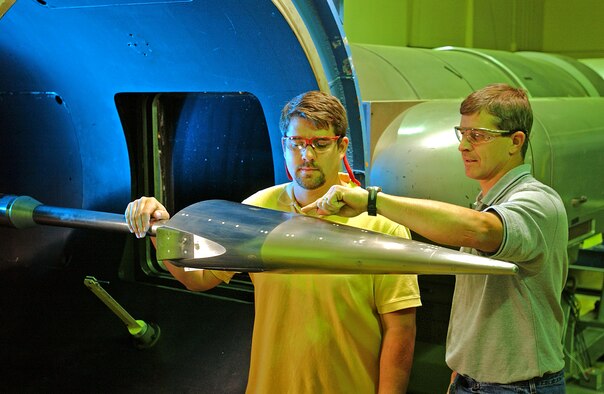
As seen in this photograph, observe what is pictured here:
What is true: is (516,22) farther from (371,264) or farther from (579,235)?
(371,264)

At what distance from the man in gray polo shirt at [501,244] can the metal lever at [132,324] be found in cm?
141

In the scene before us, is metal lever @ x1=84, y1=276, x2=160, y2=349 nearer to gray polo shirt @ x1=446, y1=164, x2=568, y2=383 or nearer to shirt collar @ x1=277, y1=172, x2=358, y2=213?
shirt collar @ x1=277, y1=172, x2=358, y2=213

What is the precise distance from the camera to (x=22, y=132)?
10.0 ft

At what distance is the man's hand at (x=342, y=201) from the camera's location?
1.60 m

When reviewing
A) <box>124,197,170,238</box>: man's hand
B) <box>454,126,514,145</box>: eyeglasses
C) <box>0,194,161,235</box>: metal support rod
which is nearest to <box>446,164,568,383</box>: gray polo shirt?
<box>454,126,514,145</box>: eyeglasses

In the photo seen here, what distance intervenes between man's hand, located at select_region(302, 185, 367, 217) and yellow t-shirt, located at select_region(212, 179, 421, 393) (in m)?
0.19

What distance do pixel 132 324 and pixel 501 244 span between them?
172 cm

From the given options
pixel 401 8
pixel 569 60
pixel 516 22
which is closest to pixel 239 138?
pixel 401 8

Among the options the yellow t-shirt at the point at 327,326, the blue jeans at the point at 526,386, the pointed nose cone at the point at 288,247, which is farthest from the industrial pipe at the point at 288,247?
the blue jeans at the point at 526,386

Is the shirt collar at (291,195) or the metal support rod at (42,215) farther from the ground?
the shirt collar at (291,195)

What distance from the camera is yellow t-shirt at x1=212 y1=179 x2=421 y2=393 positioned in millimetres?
1800

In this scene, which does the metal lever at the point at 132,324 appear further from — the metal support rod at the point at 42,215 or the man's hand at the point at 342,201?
the man's hand at the point at 342,201

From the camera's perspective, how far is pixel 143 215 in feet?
6.00

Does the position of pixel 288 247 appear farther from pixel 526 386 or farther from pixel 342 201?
pixel 526 386
